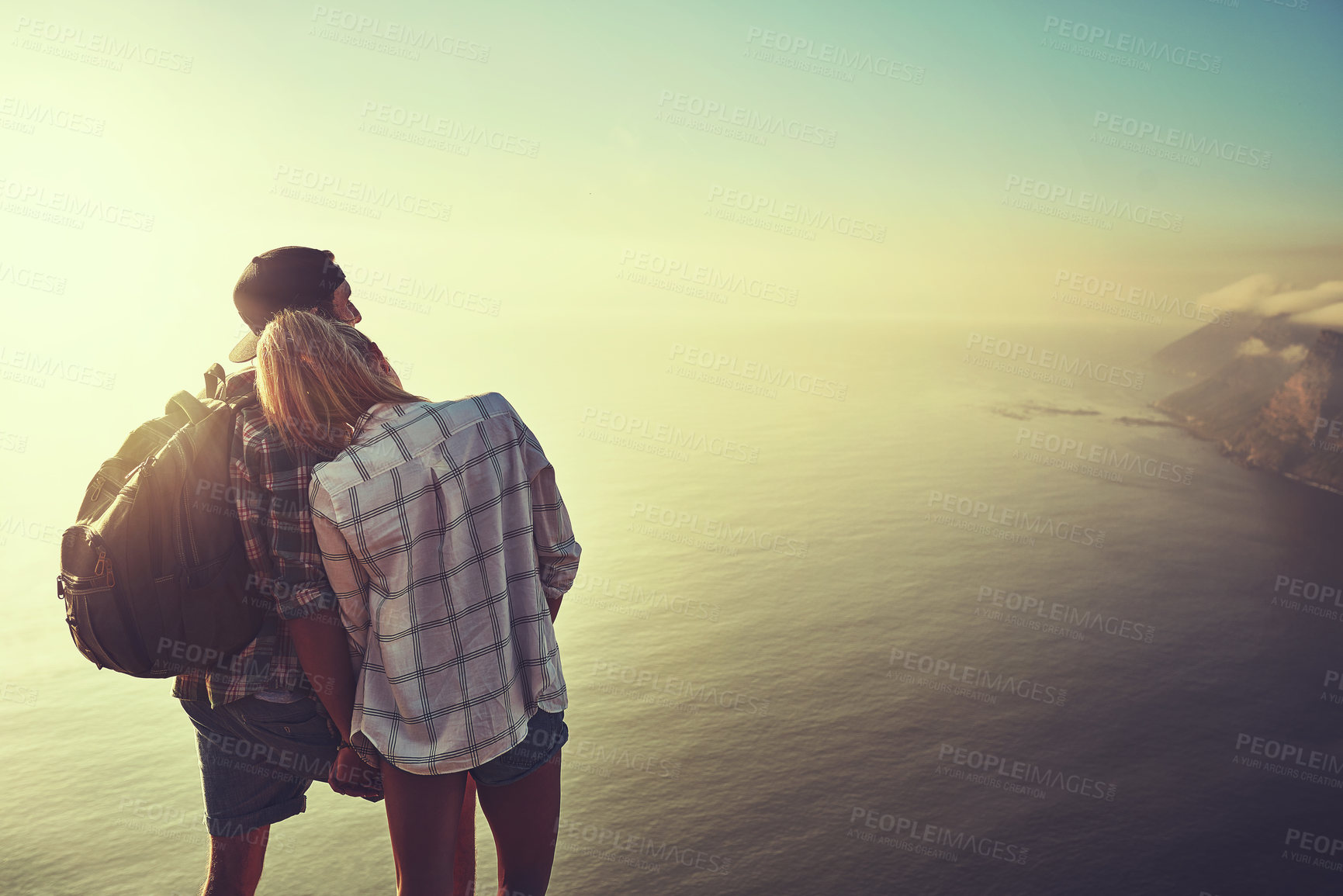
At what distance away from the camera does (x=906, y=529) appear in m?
4.17

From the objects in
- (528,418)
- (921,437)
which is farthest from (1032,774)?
(528,418)

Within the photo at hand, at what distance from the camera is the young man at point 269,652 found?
1.12m

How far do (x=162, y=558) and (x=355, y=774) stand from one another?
398 mm

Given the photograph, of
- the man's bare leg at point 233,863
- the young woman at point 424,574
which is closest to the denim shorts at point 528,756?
the young woman at point 424,574

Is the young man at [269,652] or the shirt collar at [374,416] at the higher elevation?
the shirt collar at [374,416]

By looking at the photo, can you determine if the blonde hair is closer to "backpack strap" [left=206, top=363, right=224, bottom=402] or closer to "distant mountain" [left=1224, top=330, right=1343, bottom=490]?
"backpack strap" [left=206, top=363, right=224, bottom=402]

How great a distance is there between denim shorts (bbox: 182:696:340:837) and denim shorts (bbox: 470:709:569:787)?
237 millimetres

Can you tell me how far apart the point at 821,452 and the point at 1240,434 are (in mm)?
2712

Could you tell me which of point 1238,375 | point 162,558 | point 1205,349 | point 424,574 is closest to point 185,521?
point 162,558

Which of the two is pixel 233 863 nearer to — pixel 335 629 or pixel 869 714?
pixel 335 629

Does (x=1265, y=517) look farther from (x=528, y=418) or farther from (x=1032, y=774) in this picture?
(x=528, y=418)

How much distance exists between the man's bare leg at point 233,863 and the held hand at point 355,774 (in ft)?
0.64

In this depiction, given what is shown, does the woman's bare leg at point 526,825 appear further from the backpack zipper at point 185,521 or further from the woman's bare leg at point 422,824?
the backpack zipper at point 185,521

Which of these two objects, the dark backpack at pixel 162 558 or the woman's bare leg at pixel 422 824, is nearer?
the dark backpack at pixel 162 558
